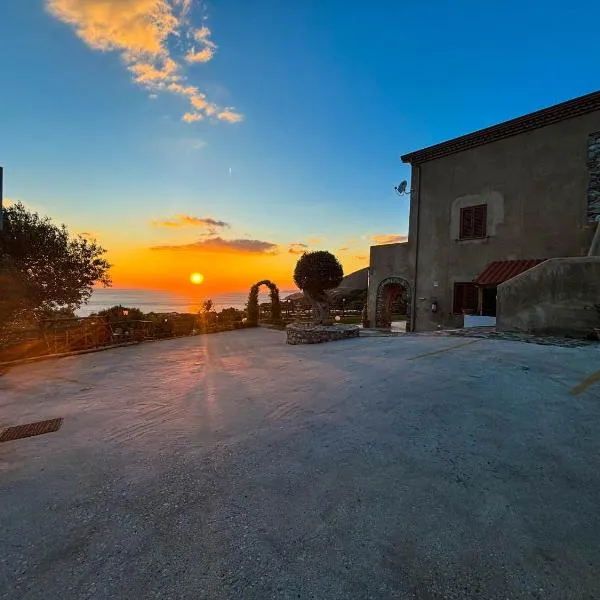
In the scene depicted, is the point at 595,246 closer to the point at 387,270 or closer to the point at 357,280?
the point at 387,270

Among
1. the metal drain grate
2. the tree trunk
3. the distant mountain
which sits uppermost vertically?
the distant mountain

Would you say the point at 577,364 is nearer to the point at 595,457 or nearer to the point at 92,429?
the point at 595,457

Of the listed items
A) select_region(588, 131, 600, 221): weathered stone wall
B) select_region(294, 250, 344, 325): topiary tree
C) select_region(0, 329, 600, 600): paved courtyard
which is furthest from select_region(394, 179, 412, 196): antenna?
select_region(0, 329, 600, 600): paved courtyard

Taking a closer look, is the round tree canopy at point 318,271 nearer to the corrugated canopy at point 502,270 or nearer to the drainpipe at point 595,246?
the corrugated canopy at point 502,270

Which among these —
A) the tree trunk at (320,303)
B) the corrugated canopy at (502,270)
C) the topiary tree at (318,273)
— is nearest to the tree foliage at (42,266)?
the topiary tree at (318,273)

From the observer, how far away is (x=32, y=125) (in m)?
12.0

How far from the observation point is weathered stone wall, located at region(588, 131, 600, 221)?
1383 centimetres

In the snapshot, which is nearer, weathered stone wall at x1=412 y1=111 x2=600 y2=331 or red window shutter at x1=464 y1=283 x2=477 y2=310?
weathered stone wall at x1=412 y1=111 x2=600 y2=331

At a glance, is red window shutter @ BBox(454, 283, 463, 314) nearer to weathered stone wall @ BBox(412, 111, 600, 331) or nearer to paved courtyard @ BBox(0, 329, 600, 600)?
weathered stone wall @ BBox(412, 111, 600, 331)

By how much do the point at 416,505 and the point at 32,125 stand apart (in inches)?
618

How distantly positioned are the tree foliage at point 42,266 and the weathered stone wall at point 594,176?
20459mm

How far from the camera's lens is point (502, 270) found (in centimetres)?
1529

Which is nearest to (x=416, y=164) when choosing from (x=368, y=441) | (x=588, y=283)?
(x=588, y=283)

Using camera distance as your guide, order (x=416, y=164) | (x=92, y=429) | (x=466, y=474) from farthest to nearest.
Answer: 1. (x=416, y=164)
2. (x=92, y=429)
3. (x=466, y=474)
